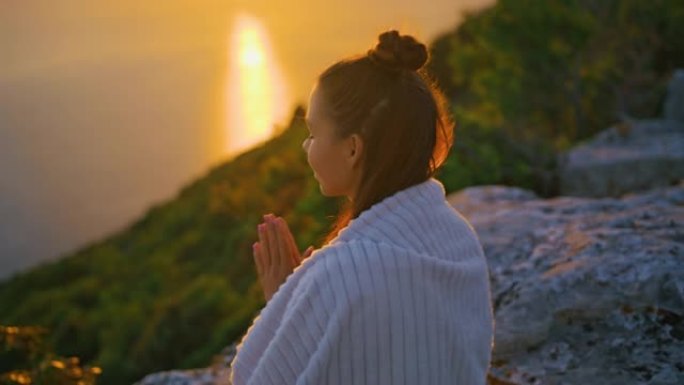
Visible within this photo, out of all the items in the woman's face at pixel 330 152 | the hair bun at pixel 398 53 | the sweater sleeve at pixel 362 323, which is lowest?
the sweater sleeve at pixel 362 323

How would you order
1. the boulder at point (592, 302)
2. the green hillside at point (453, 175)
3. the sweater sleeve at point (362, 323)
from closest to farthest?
the sweater sleeve at point (362, 323) → the boulder at point (592, 302) → the green hillside at point (453, 175)

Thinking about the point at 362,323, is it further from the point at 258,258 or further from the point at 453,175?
the point at 453,175

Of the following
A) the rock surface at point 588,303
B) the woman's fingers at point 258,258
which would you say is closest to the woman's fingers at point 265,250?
the woman's fingers at point 258,258

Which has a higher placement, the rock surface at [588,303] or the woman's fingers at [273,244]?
the woman's fingers at [273,244]

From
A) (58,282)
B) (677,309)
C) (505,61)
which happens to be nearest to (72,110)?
(58,282)

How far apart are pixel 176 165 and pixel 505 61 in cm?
1850

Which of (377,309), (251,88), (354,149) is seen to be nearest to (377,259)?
(377,309)

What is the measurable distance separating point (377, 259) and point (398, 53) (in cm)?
→ 52

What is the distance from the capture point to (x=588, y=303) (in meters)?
3.39

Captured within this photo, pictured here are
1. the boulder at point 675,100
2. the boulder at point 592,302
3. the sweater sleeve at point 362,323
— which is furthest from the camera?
the boulder at point 675,100

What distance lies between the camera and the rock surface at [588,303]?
3.15m

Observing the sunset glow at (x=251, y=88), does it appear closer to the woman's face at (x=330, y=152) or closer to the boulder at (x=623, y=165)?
the boulder at (x=623, y=165)

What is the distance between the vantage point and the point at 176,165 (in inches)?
1227

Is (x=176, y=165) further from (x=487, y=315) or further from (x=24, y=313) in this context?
(x=487, y=315)
